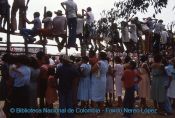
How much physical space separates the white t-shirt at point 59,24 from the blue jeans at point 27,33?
101cm

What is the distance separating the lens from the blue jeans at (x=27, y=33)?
605 inches

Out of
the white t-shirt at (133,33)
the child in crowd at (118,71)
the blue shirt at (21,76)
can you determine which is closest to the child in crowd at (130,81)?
the child in crowd at (118,71)

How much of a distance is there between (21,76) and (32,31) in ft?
17.0

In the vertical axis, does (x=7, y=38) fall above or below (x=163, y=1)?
below

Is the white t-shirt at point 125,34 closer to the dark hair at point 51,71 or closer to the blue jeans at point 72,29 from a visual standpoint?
the blue jeans at point 72,29

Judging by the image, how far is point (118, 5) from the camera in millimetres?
21547

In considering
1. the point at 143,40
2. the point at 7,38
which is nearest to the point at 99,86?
the point at 7,38

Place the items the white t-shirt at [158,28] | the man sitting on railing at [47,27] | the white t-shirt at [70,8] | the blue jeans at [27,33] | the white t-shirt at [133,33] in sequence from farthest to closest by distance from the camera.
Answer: the white t-shirt at [158,28]
the white t-shirt at [133,33]
the white t-shirt at [70,8]
the man sitting on railing at [47,27]
the blue jeans at [27,33]

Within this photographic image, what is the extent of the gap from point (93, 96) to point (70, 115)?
8.62 ft

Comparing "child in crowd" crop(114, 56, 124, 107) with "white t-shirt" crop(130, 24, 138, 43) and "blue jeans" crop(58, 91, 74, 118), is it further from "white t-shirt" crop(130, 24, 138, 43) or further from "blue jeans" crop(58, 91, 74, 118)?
"white t-shirt" crop(130, 24, 138, 43)

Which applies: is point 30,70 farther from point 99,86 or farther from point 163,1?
point 163,1

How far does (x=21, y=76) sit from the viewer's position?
10789mm

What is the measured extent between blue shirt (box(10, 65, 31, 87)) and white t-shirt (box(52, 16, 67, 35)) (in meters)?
5.84

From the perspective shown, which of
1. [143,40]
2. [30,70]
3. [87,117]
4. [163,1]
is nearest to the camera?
[30,70]
